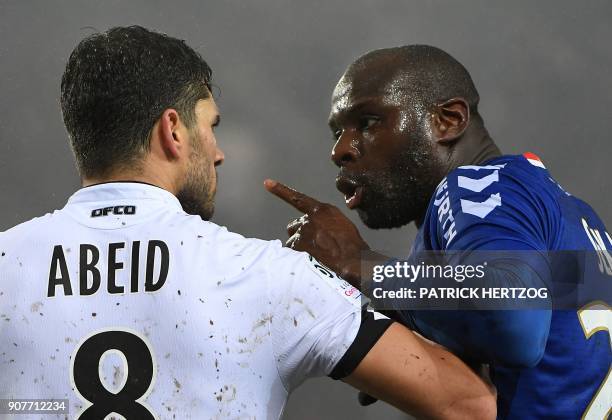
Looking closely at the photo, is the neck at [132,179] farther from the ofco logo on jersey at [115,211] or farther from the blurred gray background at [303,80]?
the blurred gray background at [303,80]

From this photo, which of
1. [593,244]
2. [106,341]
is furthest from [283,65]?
[106,341]

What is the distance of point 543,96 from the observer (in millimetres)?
5164

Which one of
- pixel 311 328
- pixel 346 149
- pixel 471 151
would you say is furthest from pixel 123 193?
pixel 471 151

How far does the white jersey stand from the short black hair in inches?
39.5

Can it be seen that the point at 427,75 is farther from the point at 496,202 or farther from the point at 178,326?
the point at 178,326

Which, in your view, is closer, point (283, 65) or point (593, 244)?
point (593, 244)

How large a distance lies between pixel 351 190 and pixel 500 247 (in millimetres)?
875

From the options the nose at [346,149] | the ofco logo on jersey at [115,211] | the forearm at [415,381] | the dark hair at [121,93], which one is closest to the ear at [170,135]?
the dark hair at [121,93]

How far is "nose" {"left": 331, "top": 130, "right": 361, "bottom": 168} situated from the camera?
89.7 inches

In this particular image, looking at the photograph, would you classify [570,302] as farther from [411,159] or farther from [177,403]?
[177,403]

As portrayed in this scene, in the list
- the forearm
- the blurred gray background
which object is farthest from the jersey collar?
the blurred gray background

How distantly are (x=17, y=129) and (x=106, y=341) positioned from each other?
13.5ft

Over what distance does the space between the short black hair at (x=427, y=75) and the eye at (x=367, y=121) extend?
10 cm

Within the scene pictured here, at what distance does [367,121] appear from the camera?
2.28 metres
